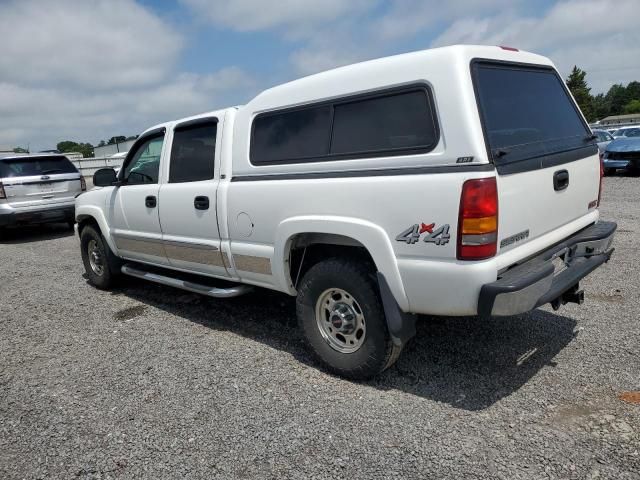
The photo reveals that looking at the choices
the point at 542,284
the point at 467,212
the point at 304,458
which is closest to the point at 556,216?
the point at 542,284

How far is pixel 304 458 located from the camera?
8.74ft

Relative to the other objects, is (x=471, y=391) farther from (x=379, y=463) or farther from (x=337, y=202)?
(x=337, y=202)

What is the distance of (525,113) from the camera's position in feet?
10.8

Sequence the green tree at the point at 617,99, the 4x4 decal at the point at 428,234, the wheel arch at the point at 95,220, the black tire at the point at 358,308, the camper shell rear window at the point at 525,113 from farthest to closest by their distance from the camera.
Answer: the green tree at the point at 617,99
the wheel arch at the point at 95,220
the black tire at the point at 358,308
the camper shell rear window at the point at 525,113
the 4x4 decal at the point at 428,234

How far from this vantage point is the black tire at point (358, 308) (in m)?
3.16

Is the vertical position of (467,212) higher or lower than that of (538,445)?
higher

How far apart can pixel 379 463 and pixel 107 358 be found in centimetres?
262

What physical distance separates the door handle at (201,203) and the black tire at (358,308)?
1195 millimetres

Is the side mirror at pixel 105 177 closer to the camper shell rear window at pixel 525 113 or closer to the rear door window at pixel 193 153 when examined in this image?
the rear door window at pixel 193 153

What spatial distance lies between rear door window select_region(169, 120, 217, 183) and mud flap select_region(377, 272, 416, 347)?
194cm

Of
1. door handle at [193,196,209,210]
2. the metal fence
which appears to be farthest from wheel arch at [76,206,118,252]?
the metal fence

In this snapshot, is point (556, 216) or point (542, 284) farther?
point (556, 216)

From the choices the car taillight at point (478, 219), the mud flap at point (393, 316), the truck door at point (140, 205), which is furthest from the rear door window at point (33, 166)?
the car taillight at point (478, 219)

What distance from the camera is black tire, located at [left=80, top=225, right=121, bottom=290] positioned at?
5.79 m
